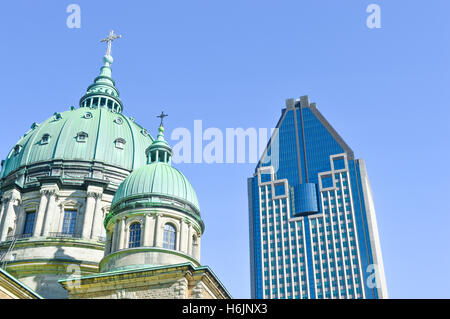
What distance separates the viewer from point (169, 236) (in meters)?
36.4

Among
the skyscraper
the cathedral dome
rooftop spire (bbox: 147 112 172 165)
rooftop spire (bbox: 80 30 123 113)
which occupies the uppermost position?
the skyscraper

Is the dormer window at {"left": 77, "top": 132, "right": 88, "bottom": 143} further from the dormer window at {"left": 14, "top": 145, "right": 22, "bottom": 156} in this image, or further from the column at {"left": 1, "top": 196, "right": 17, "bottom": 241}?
the column at {"left": 1, "top": 196, "right": 17, "bottom": 241}

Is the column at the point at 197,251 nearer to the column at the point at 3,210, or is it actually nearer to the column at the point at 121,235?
the column at the point at 121,235

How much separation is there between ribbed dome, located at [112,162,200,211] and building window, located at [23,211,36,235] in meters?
13.9

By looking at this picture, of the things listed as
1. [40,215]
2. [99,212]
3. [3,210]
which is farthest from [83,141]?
[3,210]

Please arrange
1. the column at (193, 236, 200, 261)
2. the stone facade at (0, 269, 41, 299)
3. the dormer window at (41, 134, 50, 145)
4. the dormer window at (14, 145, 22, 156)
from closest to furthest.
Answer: the stone facade at (0, 269, 41, 299) < the column at (193, 236, 200, 261) < the dormer window at (41, 134, 50, 145) < the dormer window at (14, 145, 22, 156)

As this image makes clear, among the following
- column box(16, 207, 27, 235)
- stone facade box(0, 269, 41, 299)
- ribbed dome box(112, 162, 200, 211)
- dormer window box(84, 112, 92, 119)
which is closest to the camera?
stone facade box(0, 269, 41, 299)

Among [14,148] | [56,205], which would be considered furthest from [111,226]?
[14,148]

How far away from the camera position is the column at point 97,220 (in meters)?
47.9

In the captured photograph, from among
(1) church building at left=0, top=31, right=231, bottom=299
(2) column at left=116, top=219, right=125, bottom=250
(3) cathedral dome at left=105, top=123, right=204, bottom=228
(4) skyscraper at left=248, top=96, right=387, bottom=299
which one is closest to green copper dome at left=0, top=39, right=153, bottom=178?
(1) church building at left=0, top=31, right=231, bottom=299

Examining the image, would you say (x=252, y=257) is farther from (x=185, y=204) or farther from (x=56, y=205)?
(x=185, y=204)

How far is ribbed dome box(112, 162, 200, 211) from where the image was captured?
37.8m

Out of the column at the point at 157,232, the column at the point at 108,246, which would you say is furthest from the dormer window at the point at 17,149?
the column at the point at 157,232

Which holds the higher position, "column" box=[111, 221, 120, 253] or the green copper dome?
the green copper dome
